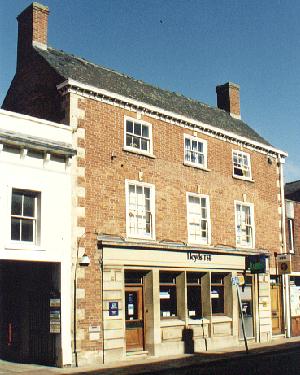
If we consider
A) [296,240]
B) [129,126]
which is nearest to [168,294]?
[129,126]

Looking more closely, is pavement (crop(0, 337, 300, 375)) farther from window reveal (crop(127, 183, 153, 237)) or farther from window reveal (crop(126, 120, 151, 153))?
window reveal (crop(126, 120, 151, 153))

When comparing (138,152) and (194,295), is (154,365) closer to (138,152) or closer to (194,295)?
(194,295)

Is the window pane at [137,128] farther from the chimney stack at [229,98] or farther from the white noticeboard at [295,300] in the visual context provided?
the white noticeboard at [295,300]

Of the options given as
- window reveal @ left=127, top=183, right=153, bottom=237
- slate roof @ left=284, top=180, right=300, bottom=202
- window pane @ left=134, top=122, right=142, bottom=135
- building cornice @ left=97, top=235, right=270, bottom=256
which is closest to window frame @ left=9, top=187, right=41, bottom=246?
building cornice @ left=97, top=235, right=270, bottom=256

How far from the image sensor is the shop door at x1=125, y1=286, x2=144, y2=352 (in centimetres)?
1811

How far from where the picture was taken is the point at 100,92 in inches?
714

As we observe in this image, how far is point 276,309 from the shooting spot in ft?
80.8

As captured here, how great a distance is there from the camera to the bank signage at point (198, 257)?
20.3 m

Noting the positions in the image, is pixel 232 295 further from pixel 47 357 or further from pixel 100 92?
pixel 100 92

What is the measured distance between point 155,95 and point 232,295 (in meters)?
9.82

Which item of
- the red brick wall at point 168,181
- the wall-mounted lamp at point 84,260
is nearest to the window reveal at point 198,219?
the red brick wall at point 168,181

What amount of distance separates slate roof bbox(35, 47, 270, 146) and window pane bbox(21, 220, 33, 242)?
5635 millimetres

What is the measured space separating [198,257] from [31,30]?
462 inches

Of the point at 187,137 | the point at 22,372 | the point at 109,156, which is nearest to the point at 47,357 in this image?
the point at 22,372
